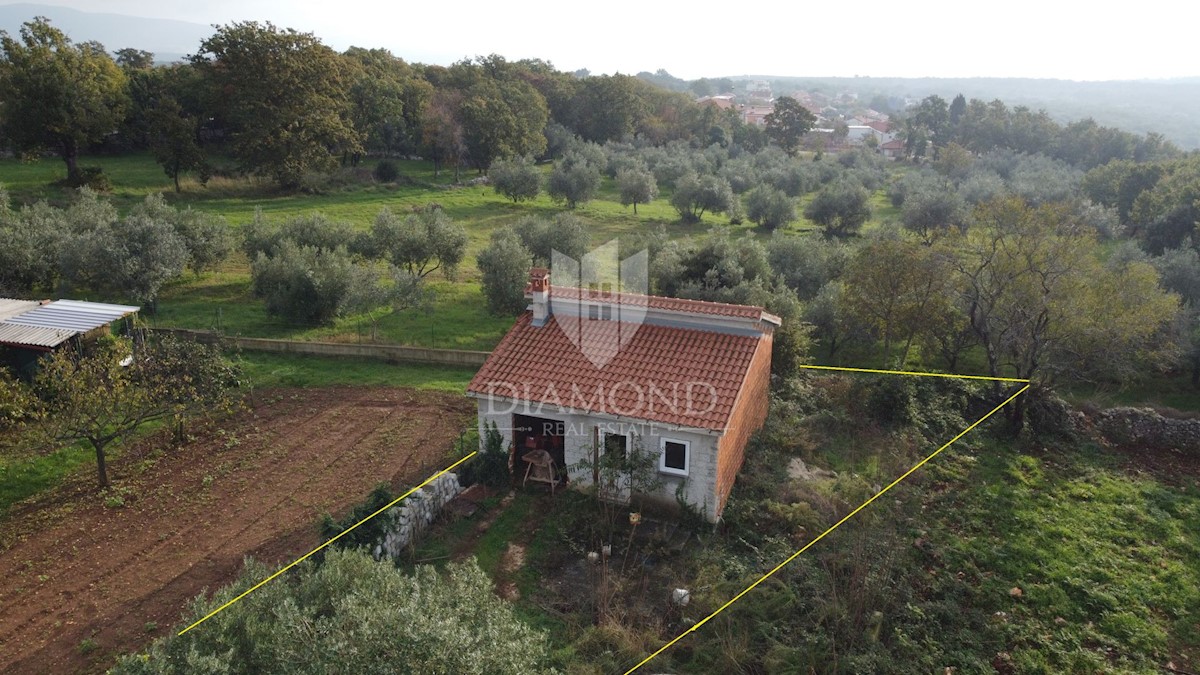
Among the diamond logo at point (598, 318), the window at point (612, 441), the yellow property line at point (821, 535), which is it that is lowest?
the yellow property line at point (821, 535)

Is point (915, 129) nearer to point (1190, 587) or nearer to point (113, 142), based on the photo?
point (113, 142)

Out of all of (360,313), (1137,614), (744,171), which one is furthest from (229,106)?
(1137,614)

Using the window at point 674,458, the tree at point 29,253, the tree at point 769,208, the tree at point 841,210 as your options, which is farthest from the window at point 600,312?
Answer: the tree at point 769,208

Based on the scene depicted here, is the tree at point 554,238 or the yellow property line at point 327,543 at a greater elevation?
the tree at point 554,238

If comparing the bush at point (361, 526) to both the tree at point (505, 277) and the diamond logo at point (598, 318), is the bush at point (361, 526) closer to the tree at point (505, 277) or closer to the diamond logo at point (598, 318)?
the diamond logo at point (598, 318)

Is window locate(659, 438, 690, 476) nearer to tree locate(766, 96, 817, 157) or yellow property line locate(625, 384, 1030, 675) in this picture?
yellow property line locate(625, 384, 1030, 675)
